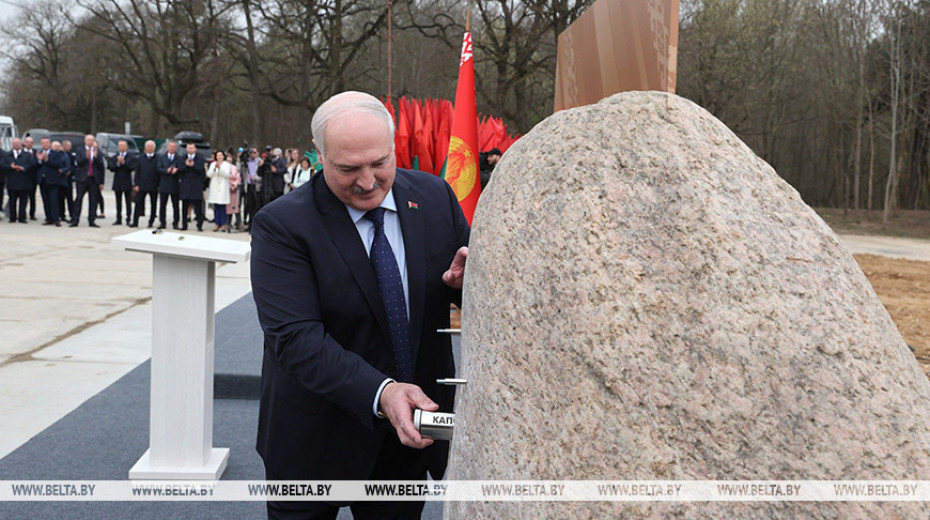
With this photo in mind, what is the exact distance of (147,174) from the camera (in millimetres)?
15148

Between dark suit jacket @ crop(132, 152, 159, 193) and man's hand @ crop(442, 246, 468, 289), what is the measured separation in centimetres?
1451

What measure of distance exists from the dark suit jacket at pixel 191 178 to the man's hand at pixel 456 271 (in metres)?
14.0

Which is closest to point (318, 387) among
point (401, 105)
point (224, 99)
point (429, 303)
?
point (429, 303)

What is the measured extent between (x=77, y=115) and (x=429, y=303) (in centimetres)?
4461

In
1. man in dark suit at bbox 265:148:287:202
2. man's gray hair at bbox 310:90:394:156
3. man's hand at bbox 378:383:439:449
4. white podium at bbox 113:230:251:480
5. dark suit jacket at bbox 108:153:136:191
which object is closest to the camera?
man's hand at bbox 378:383:439:449

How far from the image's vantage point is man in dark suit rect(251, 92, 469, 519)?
183 cm

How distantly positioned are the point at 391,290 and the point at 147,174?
574 inches

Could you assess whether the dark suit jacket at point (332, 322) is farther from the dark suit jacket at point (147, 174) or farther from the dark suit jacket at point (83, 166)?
the dark suit jacket at point (83, 166)

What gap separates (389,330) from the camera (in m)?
2.03

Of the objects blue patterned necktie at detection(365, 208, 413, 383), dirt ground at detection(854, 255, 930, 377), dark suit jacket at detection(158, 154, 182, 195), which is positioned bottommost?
dirt ground at detection(854, 255, 930, 377)

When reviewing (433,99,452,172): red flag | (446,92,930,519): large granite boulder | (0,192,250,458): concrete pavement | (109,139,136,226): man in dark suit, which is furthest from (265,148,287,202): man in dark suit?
(446,92,930,519): large granite boulder

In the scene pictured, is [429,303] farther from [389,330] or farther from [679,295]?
[679,295]

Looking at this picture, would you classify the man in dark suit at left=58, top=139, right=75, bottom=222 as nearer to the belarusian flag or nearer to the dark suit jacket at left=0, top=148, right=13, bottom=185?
the dark suit jacket at left=0, top=148, right=13, bottom=185

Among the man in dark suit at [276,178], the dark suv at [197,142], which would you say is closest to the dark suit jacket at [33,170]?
the man in dark suit at [276,178]
